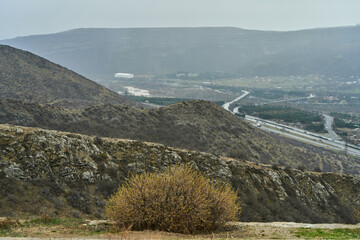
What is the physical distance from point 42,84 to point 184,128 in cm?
3644

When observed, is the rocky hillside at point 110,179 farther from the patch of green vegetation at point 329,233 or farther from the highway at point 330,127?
the highway at point 330,127

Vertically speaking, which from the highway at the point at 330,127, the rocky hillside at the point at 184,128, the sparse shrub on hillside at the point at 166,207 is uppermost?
the sparse shrub on hillside at the point at 166,207

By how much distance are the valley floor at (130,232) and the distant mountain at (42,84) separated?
168 ft

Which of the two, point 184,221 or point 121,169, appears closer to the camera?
point 184,221

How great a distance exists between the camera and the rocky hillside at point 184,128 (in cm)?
4181

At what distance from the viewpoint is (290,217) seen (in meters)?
26.1

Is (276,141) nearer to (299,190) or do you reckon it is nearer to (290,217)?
(299,190)

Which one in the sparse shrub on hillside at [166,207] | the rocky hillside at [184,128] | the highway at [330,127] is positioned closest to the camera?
the sparse shrub on hillside at [166,207]

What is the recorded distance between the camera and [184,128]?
5116cm

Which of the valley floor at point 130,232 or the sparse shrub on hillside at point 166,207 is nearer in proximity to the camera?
the valley floor at point 130,232

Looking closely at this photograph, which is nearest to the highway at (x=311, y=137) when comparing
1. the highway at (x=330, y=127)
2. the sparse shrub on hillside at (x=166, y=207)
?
the highway at (x=330, y=127)

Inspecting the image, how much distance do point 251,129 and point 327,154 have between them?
16556mm

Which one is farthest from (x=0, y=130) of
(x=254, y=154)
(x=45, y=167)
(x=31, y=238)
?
(x=254, y=154)

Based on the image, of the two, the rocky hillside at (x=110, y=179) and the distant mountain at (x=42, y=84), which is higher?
the distant mountain at (x=42, y=84)
